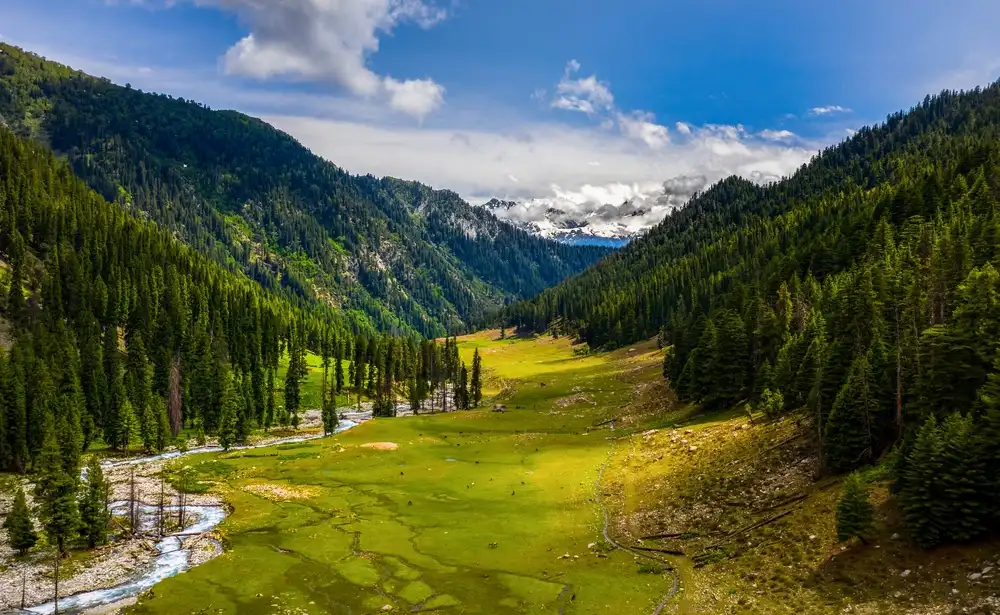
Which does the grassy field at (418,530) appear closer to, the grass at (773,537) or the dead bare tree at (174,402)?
the grass at (773,537)

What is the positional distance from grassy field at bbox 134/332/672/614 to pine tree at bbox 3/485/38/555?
15.5 m

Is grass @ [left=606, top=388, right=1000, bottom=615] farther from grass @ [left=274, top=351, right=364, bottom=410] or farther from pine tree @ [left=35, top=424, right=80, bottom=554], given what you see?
grass @ [left=274, top=351, right=364, bottom=410]

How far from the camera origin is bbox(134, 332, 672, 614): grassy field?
3891cm

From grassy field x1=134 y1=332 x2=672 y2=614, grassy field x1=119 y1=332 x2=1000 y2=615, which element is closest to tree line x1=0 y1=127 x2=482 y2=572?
grassy field x1=134 y1=332 x2=672 y2=614

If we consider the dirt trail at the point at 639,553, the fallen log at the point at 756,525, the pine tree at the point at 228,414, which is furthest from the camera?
the pine tree at the point at 228,414

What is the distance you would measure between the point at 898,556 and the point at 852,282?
52.8 metres

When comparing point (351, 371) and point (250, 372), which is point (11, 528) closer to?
point (250, 372)

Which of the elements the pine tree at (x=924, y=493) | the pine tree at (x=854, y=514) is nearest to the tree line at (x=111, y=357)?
the pine tree at (x=854, y=514)

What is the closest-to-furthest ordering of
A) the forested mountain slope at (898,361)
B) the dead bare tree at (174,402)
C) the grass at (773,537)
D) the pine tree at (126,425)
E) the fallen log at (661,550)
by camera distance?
1. the grass at (773,537)
2. the forested mountain slope at (898,361)
3. the fallen log at (661,550)
4. the pine tree at (126,425)
5. the dead bare tree at (174,402)

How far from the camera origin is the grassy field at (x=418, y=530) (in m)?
A: 38.9

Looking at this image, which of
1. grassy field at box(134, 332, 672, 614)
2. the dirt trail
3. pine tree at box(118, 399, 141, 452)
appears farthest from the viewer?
pine tree at box(118, 399, 141, 452)

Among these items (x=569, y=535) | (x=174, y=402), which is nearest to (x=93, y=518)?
(x=569, y=535)

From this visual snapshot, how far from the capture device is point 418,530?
5484 cm

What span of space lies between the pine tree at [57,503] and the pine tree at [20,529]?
1.09 meters
